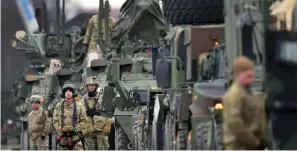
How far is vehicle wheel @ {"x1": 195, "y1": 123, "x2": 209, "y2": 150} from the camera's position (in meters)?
18.1

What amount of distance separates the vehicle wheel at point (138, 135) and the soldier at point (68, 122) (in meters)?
1.90

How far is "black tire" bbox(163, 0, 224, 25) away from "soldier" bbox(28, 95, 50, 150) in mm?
3174

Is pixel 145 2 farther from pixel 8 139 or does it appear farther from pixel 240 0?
pixel 240 0

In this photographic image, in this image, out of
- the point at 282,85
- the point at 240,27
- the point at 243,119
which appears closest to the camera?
the point at 243,119

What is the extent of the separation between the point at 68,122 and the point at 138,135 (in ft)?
9.47

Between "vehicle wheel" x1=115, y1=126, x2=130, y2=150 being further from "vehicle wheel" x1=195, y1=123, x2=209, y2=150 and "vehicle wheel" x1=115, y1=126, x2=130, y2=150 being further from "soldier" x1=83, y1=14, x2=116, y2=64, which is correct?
"soldier" x1=83, y1=14, x2=116, y2=64

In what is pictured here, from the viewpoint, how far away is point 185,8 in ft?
82.8

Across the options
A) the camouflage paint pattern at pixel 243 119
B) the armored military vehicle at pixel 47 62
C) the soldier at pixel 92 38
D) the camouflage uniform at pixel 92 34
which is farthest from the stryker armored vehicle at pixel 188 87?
the camouflage uniform at pixel 92 34

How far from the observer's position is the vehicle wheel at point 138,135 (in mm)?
26531

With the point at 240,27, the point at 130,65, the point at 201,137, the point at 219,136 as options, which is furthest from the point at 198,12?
the point at 130,65

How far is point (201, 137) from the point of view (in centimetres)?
1834

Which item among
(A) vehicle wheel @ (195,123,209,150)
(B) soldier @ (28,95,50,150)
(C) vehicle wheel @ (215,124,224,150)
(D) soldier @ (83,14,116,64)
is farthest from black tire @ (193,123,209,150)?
(D) soldier @ (83,14,116,64)

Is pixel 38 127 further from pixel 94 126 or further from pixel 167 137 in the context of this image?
pixel 167 137

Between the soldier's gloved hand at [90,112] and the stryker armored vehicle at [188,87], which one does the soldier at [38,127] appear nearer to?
the soldier's gloved hand at [90,112]
